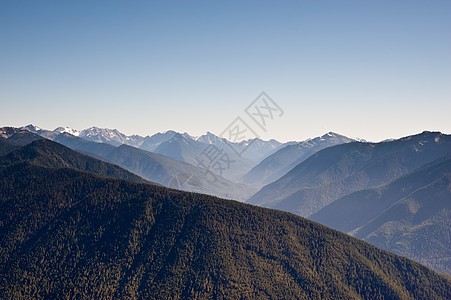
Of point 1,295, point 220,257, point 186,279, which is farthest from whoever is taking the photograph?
point 220,257

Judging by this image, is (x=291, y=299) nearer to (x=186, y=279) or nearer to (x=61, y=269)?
(x=186, y=279)

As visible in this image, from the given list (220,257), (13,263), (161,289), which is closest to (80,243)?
(13,263)

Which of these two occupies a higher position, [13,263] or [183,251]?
[183,251]

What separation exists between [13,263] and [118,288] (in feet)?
189

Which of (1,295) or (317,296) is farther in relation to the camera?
(317,296)

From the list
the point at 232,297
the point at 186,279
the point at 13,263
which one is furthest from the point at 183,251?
the point at 13,263

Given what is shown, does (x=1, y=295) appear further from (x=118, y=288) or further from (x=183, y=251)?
(x=183, y=251)

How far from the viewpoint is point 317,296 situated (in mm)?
195000

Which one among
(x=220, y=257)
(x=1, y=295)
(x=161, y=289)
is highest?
(x=220, y=257)

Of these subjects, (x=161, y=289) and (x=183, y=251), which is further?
(x=183, y=251)

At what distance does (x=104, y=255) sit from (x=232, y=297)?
69418 millimetres

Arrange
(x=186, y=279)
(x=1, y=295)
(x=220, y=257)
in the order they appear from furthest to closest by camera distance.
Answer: (x=220, y=257)
(x=186, y=279)
(x=1, y=295)

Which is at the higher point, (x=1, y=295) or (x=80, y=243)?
(x=80, y=243)

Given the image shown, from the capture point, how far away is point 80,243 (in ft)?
651
